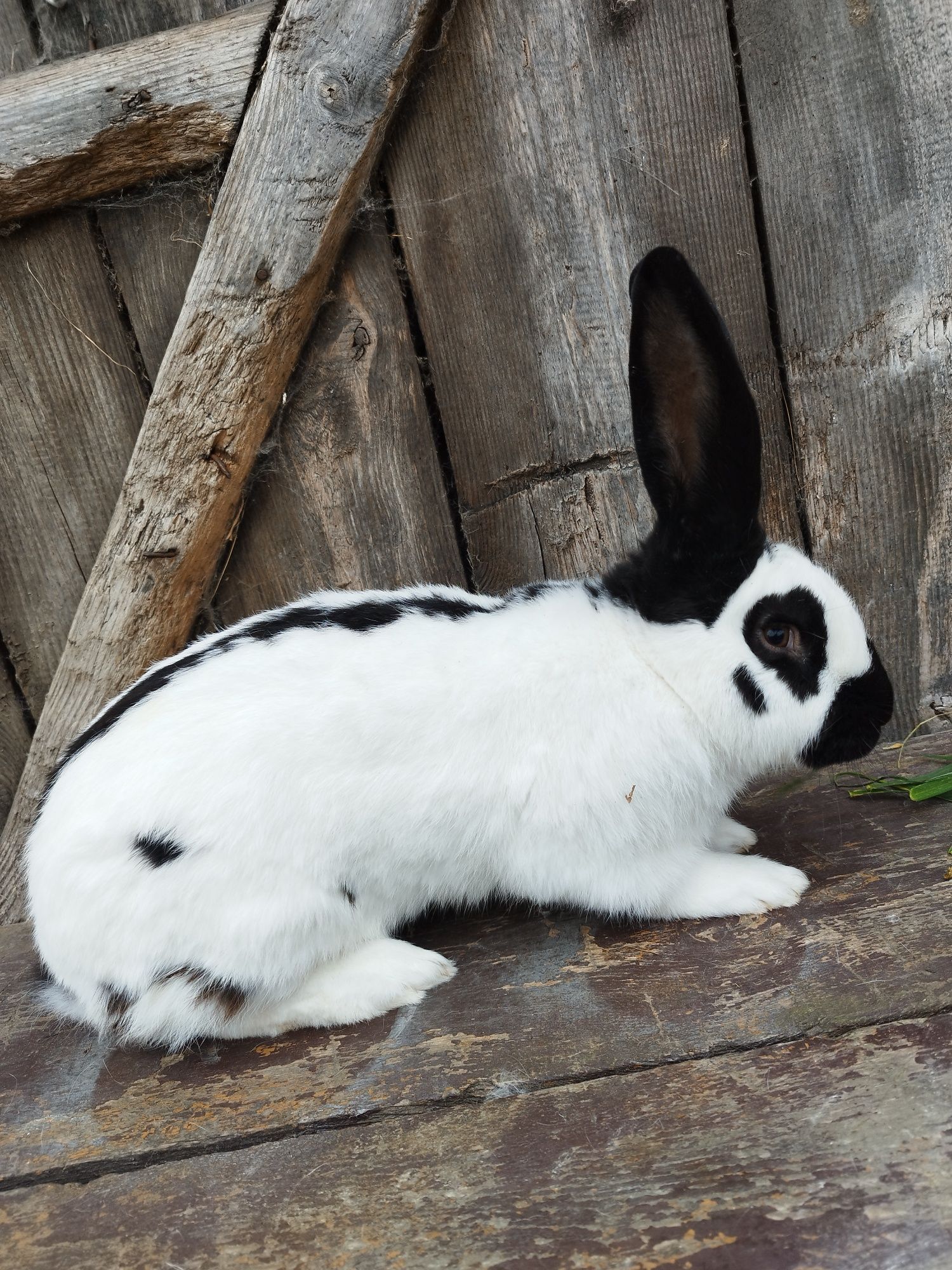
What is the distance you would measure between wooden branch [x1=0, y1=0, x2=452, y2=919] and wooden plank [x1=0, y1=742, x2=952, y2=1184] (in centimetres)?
84

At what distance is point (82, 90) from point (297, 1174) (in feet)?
6.57

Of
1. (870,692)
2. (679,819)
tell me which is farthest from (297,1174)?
(870,692)

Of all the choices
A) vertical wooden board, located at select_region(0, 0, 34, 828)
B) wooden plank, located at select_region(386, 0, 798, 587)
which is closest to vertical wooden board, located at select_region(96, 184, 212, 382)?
wooden plank, located at select_region(386, 0, 798, 587)

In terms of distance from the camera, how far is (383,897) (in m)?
1.75

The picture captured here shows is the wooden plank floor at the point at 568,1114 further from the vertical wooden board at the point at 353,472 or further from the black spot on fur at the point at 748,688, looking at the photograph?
the vertical wooden board at the point at 353,472

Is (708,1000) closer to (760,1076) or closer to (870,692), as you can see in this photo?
(760,1076)

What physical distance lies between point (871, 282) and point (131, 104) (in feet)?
5.06

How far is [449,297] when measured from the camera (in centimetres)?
220

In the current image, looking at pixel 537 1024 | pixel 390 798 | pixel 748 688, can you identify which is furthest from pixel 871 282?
pixel 537 1024

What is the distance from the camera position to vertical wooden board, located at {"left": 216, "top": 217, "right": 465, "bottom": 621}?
7.27 ft

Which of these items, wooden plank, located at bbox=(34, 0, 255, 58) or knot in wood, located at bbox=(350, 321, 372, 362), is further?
knot in wood, located at bbox=(350, 321, 372, 362)

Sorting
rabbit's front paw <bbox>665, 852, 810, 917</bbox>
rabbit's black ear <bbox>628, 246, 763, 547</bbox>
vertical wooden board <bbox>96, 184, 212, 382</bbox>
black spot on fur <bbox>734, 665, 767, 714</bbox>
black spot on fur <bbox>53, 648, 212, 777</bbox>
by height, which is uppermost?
vertical wooden board <bbox>96, 184, 212, 382</bbox>

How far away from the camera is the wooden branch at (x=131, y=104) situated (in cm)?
203

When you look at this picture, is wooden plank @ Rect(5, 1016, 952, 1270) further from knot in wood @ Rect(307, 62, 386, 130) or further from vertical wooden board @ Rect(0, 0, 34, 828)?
knot in wood @ Rect(307, 62, 386, 130)
